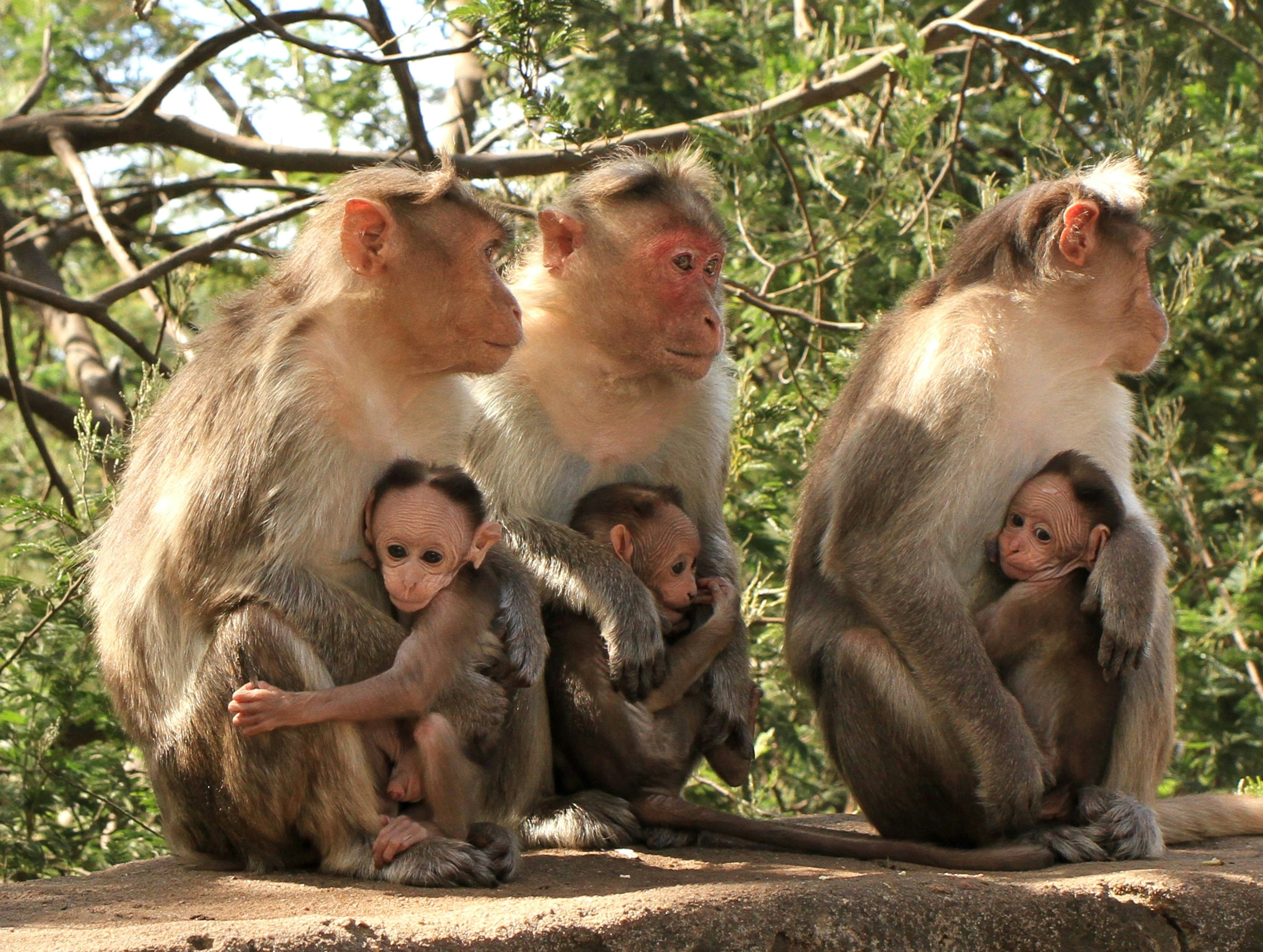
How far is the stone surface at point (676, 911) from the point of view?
3.18 m

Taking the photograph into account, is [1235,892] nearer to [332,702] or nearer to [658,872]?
[658,872]

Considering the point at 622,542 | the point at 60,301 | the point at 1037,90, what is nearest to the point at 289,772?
the point at 622,542

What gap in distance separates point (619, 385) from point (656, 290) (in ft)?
1.16

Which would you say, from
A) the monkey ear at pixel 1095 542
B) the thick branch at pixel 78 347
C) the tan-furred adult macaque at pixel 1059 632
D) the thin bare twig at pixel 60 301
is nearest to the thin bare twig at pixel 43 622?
the thin bare twig at pixel 60 301

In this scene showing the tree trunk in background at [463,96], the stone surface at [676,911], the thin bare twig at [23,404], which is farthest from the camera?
the tree trunk in background at [463,96]

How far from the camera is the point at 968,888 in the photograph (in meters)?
3.64

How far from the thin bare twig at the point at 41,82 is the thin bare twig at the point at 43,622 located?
2800 mm

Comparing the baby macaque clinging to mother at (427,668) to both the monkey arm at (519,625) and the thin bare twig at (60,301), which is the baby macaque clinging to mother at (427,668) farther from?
the thin bare twig at (60,301)

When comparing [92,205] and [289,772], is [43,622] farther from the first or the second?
[289,772]

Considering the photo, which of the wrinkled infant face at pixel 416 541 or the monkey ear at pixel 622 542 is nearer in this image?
the wrinkled infant face at pixel 416 541

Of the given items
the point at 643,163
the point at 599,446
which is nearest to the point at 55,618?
the point at 599,446

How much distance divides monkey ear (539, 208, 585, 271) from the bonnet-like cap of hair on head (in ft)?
5.72

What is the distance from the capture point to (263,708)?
381 cm

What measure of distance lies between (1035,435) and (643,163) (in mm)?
1659
